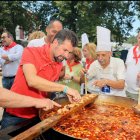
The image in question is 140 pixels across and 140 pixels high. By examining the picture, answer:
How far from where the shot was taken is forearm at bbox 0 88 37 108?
6.71ft

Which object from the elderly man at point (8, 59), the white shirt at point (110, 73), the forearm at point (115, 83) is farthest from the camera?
the elderly man at point (8, 59)

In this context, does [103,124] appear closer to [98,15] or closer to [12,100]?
[12,100]

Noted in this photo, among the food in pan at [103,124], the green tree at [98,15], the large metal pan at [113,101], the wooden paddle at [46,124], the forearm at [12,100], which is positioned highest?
the green tree at [98,15]

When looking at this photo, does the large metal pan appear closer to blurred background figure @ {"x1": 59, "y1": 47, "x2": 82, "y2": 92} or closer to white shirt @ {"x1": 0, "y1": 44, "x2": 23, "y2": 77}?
blurred background figure @ {"x1": 59, "y1": 47, "x2": 82, "y2": 92}

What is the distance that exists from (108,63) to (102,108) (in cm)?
121

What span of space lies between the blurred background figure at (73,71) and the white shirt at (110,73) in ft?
1.16

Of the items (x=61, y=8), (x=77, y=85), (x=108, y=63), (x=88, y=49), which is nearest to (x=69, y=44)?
(x=108, y=63)

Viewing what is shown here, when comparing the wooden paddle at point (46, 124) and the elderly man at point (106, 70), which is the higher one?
the elderly man at point (106, 70)

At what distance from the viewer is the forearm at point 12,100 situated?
2045 millimetres

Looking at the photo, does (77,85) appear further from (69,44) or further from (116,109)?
(69,44)

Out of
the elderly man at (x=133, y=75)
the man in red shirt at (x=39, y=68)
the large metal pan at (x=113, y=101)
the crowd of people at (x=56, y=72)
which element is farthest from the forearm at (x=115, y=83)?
the man in red shirt at (x=39, y=68)

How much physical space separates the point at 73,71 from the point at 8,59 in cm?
210

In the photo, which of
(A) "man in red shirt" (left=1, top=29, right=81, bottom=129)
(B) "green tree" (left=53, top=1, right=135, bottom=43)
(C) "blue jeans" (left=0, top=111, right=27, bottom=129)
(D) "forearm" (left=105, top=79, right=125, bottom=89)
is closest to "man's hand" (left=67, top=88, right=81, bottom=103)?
(A) "man in red shirt" (left=1, top=29, right=81, bottom=129)

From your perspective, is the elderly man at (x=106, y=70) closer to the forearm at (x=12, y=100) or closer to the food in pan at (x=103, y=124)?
the food in pan at (x=103, y=124)
